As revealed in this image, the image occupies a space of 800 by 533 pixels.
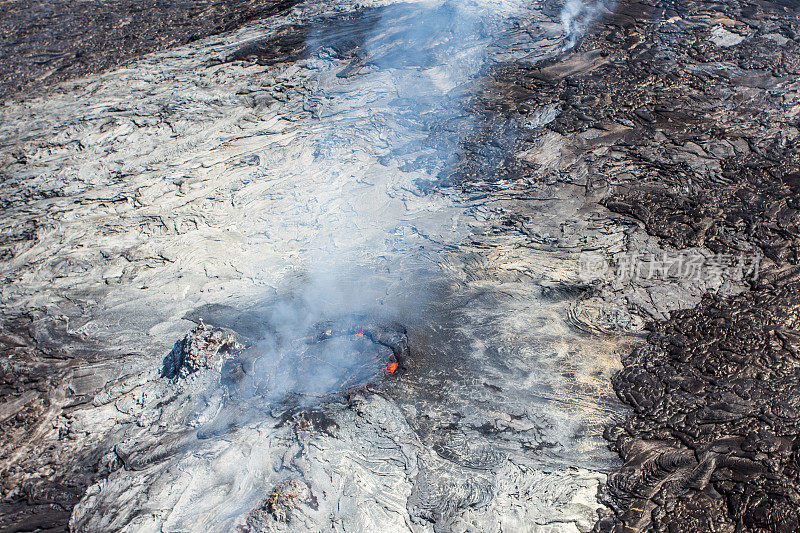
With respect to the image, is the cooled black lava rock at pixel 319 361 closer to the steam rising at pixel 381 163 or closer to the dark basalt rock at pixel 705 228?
the steam rising at pixel 381 163

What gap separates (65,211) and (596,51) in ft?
21.1

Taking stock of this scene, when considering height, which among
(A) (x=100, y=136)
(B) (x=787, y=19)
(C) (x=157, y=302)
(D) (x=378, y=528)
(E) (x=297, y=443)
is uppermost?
(A) (x=100, y=136)

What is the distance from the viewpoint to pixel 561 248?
4.48 metres

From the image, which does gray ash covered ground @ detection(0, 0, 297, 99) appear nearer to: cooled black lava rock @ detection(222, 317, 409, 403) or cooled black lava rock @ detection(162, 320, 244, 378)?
cooled black lava rock @ detection(162, 320, 244, 378)

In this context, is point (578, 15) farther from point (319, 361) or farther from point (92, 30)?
point (92, 30)

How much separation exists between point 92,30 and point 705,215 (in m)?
8.40

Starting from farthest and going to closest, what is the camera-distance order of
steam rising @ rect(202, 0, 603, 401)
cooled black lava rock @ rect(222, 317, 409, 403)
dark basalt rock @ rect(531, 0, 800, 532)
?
steam rising @ rect(202, 0, 603, 401) → cooled black lava rock @ rect(222, 317, 409, 403) → dark basalt rock @ rect(531, 0, 800, 532)

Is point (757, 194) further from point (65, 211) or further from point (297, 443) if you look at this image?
point (65, 211)

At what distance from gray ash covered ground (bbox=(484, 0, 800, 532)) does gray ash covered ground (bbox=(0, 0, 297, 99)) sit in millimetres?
4515

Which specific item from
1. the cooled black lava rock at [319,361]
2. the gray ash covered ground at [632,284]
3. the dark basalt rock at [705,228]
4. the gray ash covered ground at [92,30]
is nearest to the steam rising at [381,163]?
the cooled black lava rock at [319,361]

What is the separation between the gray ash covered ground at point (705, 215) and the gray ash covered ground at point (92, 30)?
4.51 metres

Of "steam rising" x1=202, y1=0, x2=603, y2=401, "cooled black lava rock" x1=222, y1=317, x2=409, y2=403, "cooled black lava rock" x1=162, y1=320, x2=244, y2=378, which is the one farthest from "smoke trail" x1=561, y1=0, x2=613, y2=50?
"cooled black lava rock" x1=162, y1=320, x2=244, y2=378

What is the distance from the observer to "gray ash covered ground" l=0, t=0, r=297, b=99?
269 inches

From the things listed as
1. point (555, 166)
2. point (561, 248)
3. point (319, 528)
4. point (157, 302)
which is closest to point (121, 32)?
point (157, 302)
